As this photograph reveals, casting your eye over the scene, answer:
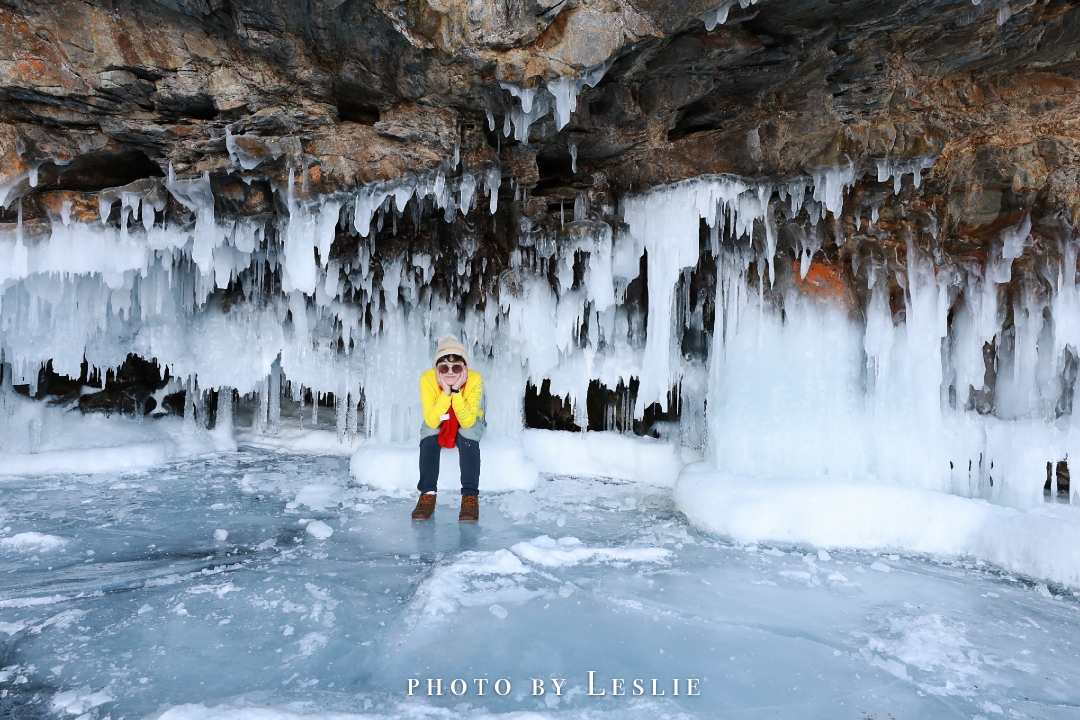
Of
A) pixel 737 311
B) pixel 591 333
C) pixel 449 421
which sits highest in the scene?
pixel 737 311

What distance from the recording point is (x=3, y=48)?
15.0 ft

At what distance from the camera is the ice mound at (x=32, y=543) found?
4191mm

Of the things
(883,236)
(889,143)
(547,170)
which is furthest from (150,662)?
(883,236)

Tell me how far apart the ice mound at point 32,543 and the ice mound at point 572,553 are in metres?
3.39

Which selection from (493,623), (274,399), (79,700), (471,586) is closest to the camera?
(79,700)

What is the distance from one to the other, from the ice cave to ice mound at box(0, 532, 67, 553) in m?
0.04

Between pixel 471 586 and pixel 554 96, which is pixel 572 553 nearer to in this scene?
pixel 471 586

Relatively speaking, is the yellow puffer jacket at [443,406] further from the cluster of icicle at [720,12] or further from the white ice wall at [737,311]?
the cluster of icicle at [720,12]

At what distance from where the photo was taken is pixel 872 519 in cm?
476

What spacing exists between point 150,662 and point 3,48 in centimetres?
494

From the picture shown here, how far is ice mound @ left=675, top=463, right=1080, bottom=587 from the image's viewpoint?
4.41 metres

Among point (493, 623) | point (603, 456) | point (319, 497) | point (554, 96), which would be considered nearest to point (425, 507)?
point (319, 497)

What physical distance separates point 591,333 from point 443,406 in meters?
3.08

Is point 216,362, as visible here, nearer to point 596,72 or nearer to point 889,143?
point 596,72
